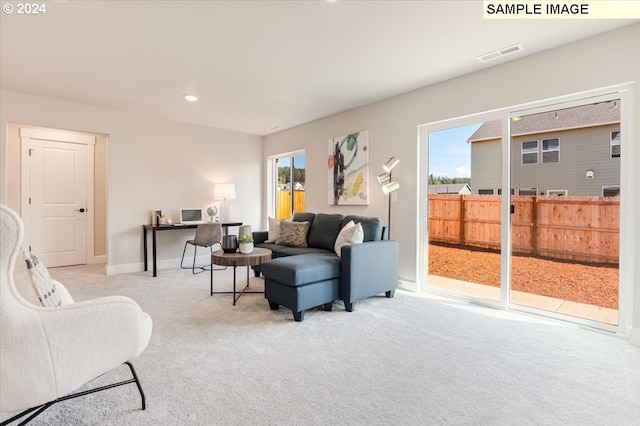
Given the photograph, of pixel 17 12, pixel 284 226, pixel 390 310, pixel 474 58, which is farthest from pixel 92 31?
pixel 390 310

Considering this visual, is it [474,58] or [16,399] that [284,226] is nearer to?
[474,58]

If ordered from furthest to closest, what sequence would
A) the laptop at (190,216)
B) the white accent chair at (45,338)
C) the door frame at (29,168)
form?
the laptop at (190,216), the door frame at (29,168), the white accent chair at (45,338)

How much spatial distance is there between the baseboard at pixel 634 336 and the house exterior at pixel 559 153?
107cm

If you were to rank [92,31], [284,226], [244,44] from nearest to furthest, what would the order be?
[92,31] < [244,44] < [284,226]

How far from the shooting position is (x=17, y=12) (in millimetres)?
2359

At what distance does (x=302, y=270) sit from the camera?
9.60 ft

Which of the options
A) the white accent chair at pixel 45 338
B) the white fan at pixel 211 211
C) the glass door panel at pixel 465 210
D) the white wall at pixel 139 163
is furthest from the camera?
the white fan at pixel 211 211

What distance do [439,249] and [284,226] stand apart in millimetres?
2102

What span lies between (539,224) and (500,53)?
1637 mm

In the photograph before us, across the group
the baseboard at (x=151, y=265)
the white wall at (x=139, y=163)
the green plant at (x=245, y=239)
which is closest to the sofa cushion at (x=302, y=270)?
the green plant at (x=245, y=239)

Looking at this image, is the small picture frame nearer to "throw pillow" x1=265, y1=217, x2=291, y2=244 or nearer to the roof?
"throw pillow" x1=265, y1=217, x2=291, y2=244

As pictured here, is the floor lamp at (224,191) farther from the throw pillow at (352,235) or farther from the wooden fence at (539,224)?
the wooden fence at (539,224)

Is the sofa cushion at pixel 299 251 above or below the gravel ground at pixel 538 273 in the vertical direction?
above

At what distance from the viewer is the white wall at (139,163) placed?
4418mm
